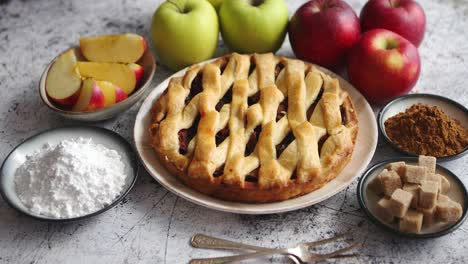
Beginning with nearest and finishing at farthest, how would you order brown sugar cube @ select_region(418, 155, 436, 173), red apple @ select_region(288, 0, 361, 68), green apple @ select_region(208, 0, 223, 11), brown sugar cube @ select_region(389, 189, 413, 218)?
brown sugar cube @ select_region(389, 189, 413, 218) < brown sugar cube @ select_region(418, 155, 436, 173) < red apple @ select_region(288, 0, 361, 68) < green apple @ select_region(208, 0, 223, 11)

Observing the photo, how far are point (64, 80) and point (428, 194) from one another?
1.07 meters

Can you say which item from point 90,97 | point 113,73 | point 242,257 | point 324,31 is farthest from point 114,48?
point 242,257

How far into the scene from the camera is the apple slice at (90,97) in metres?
1.47

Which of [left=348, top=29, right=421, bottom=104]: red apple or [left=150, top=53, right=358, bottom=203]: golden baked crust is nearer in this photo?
[left=150, top=53, right=358, bottom=203]: golden baked crust

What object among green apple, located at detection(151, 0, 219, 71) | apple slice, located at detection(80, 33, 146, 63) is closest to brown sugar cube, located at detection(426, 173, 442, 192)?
green apple, located at detection(151, 0, 219, 71)

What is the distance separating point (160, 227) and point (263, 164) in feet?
0.99

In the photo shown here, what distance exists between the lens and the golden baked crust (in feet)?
4.02

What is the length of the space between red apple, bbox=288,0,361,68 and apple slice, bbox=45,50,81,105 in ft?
2.33

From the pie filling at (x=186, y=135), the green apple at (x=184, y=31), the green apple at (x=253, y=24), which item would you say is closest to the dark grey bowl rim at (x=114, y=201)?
the pie filling at (x=186, y=135)

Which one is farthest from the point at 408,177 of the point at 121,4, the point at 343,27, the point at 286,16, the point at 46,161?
the point at 121,4

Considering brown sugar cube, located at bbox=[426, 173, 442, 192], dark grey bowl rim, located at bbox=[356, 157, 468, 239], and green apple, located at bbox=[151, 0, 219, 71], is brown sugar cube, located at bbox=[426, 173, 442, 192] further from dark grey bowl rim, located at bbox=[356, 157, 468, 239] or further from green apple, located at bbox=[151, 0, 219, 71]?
green apple, located at bbox=[151, 0, 219, 71]

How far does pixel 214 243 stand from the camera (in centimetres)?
120

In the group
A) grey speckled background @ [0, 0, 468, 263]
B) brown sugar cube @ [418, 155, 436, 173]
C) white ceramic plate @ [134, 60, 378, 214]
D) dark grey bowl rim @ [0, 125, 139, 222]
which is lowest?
grey speckled background @ [0, 0, 468, 263]

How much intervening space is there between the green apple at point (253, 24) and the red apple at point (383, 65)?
267 mm
